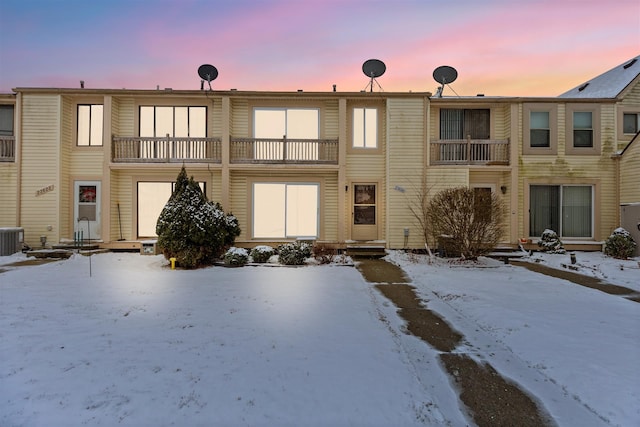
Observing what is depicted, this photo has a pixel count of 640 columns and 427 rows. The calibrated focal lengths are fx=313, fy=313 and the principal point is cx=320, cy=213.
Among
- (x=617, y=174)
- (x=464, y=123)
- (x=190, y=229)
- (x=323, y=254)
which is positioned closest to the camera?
(x=190, y=229)

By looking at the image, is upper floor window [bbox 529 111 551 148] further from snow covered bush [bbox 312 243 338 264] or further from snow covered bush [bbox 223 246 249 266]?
snow covered bush [bbox 223 246 249 266]

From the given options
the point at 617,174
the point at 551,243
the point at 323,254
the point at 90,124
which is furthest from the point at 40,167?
the point at 617,174

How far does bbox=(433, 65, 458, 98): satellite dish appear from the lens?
14.6 meters

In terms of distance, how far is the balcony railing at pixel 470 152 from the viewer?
13.1 metres

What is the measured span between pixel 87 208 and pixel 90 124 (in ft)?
11.6

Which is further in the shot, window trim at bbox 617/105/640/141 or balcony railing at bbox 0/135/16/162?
window trim at bbox 617/105/640/141

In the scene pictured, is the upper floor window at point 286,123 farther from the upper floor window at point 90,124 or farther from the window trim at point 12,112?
the window trim at point 12,112

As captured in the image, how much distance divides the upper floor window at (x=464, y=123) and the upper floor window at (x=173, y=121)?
34.6 feet

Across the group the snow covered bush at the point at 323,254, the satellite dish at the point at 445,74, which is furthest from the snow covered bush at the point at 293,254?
the satellite dish at the point at 445,74

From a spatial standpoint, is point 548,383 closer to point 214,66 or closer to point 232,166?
point 232,166

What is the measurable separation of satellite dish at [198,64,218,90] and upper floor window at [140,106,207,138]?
136 cm

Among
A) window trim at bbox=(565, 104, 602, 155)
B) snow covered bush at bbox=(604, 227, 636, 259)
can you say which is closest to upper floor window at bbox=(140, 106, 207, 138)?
window trim at bbox=(565, 104, 602, 155)

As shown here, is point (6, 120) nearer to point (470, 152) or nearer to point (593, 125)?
point (470, 152)

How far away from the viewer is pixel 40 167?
12453mm
